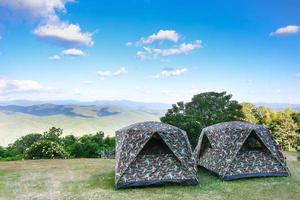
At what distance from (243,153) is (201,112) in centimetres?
1765

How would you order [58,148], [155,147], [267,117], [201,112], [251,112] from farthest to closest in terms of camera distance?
[251,112] → [267,117] → [201,112] → [58,148] → [155,147]

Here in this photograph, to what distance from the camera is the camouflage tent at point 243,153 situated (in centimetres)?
1484

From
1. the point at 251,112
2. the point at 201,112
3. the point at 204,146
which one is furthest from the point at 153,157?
the point at 251,112

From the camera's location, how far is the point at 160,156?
14.2 metres

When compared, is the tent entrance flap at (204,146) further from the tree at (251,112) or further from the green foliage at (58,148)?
the tree at (251,112)

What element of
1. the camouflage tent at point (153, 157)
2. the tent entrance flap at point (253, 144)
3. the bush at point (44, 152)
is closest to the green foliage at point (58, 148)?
the bush at point (44, 152)

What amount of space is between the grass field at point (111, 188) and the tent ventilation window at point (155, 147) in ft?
5.32

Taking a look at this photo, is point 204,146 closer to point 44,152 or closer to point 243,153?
point 243,153

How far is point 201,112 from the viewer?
32844 millimetres

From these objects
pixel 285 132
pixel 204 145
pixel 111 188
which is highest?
pixel 204 145

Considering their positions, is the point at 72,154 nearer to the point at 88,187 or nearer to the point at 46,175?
the point at 46,175

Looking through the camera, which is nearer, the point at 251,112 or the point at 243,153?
the point at 243,153

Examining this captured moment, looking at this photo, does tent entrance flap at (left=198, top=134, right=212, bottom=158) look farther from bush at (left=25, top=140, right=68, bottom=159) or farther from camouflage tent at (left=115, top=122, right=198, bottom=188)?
bush at (left=25, top=140, right=68, bottom=159)

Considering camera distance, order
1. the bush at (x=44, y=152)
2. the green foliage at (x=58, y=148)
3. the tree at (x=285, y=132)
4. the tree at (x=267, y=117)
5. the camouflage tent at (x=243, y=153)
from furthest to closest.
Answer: the tree at (x=267, y=117), the tree at (x=285, y=132), the green foliage at (x=58, y=148), the bush at (x=44, y=152), the camouflage tent at (x=243, y=153)
